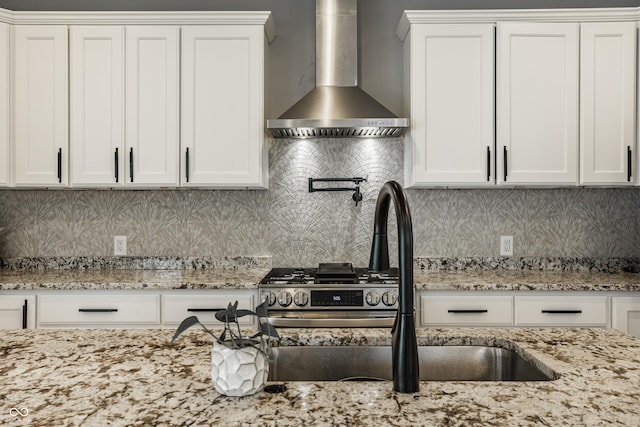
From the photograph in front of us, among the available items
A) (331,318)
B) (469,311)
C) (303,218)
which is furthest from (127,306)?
(469,311)

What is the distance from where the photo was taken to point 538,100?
3.00 meters

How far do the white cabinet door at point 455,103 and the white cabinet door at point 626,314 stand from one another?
996 millimetres

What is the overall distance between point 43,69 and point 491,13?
110 inches

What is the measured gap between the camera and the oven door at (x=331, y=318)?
2648 mm

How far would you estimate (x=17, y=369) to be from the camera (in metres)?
1.09

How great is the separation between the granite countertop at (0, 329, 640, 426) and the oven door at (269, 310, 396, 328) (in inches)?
53.7

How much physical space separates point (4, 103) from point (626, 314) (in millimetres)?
3886

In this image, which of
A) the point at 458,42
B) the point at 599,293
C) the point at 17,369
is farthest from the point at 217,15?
the point at 599,293

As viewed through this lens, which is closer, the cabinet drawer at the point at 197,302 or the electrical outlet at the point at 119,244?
the cabinet drawer at the point at 197,302

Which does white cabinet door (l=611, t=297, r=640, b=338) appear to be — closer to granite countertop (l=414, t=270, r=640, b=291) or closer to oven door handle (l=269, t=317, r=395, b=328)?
granite countertop (l=414, t=270, r=640, b=291)

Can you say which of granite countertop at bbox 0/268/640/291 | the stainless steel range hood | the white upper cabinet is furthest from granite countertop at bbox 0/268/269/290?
the stainless steel range hood

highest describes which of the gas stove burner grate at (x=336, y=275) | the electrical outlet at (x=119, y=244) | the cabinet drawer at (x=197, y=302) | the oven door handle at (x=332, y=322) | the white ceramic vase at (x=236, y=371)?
the electrical outlet at (x=119, y=244)

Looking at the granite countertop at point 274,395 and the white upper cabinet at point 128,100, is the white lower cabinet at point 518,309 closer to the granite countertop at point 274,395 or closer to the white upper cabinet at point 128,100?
the granite countertop at point 274,395

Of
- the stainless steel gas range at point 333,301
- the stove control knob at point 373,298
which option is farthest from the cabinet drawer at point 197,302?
the stove control knob at point 373,298
